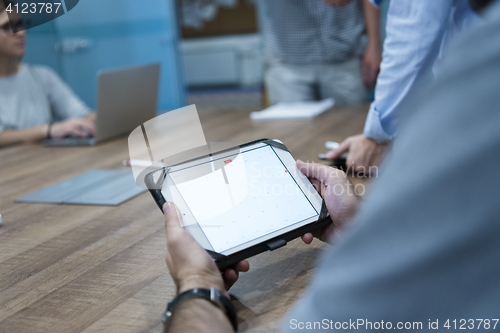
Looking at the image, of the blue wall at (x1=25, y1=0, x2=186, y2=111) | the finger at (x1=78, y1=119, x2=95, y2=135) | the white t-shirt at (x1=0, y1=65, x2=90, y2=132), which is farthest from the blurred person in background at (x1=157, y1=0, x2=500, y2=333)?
the blue wall at (x1=25, y1=0, x2=186, y2=111)

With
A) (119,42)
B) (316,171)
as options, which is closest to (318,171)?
(316,171)

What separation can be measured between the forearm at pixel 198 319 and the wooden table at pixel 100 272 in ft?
0.23

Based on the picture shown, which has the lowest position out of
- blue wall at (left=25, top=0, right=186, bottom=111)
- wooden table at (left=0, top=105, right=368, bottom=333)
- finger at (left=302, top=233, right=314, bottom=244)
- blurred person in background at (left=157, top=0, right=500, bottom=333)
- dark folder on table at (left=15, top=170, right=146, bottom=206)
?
blue wall at (left=25, top=0, right=186, bottom=111)

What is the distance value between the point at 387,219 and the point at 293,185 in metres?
0.46

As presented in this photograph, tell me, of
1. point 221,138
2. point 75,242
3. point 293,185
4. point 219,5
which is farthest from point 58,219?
point 219,5

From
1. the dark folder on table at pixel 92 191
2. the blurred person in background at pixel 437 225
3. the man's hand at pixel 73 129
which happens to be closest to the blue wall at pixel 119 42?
the man's hand at pixel 73 129

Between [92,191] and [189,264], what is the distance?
0.71 metres

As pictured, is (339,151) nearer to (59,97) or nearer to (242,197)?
(242,197)

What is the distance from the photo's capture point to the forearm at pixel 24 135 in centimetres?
201

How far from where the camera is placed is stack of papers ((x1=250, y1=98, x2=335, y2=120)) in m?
2.00

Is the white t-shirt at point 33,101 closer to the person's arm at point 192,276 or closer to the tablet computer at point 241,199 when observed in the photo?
the tablet computer at point 241,199

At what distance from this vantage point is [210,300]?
0.58m

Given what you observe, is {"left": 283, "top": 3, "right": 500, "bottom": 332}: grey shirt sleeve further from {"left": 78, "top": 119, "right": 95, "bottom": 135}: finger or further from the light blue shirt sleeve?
{"left": 78, "top": 119, "right": 95, "bottom": 135}: finger

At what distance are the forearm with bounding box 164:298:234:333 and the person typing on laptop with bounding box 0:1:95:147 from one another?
1542mm
